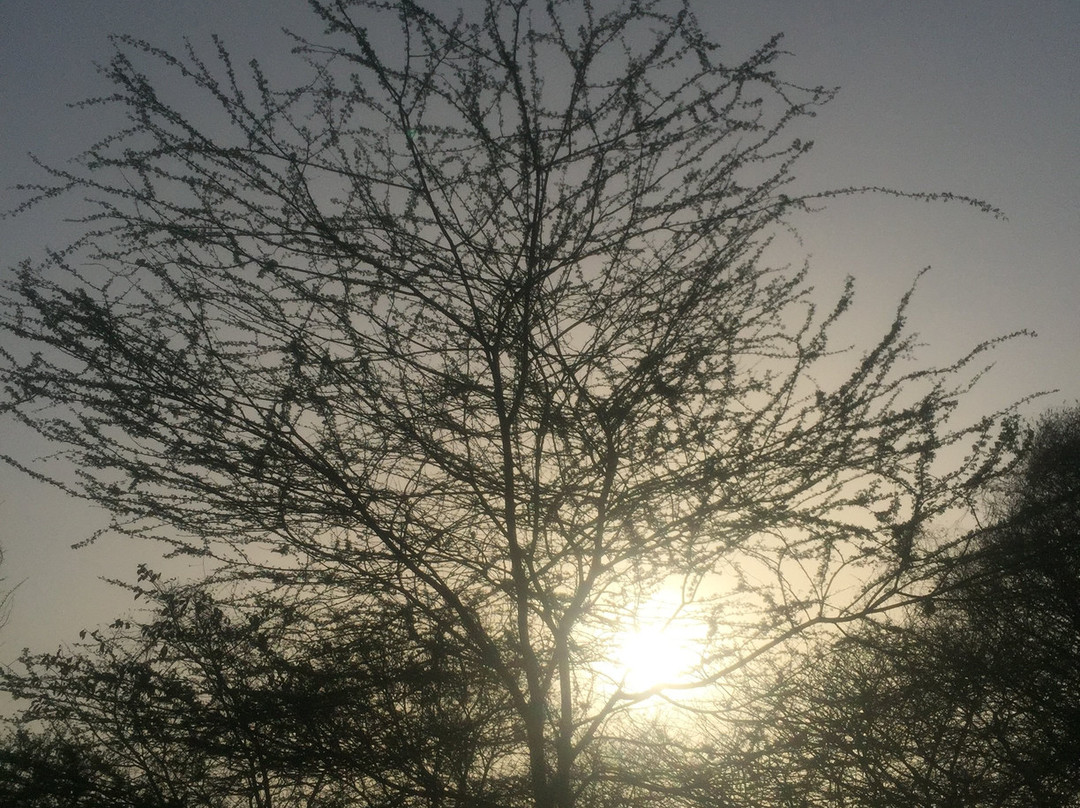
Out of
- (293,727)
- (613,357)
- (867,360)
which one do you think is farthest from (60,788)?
(867,360)

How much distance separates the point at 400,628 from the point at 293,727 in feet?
1.82

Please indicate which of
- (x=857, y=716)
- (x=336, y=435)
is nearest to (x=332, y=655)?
(x=336, y=435)

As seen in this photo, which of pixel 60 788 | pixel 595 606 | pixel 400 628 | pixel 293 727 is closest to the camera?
pixel 60 788

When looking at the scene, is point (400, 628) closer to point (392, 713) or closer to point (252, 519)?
point (392, 713)

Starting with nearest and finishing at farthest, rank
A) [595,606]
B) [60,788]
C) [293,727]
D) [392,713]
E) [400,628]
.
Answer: [60,788], [293,727], [392,713], [400,628], [595,606]

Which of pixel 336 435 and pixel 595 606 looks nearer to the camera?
pixel 336 435

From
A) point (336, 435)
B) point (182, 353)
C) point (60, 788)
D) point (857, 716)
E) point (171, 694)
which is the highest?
point (182, 353)

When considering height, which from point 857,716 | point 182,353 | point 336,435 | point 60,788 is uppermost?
point 182,353

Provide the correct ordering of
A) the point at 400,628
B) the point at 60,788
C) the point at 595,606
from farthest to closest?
the point at 595,606 → the point at 400,628 → the point at 60,788

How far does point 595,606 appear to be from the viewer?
3.26 m

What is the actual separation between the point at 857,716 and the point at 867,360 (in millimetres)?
1453

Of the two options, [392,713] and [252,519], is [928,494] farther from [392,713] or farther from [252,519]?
[252,519]

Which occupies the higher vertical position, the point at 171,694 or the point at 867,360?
the point at 867,360

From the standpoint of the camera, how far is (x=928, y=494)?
2.94 metres
